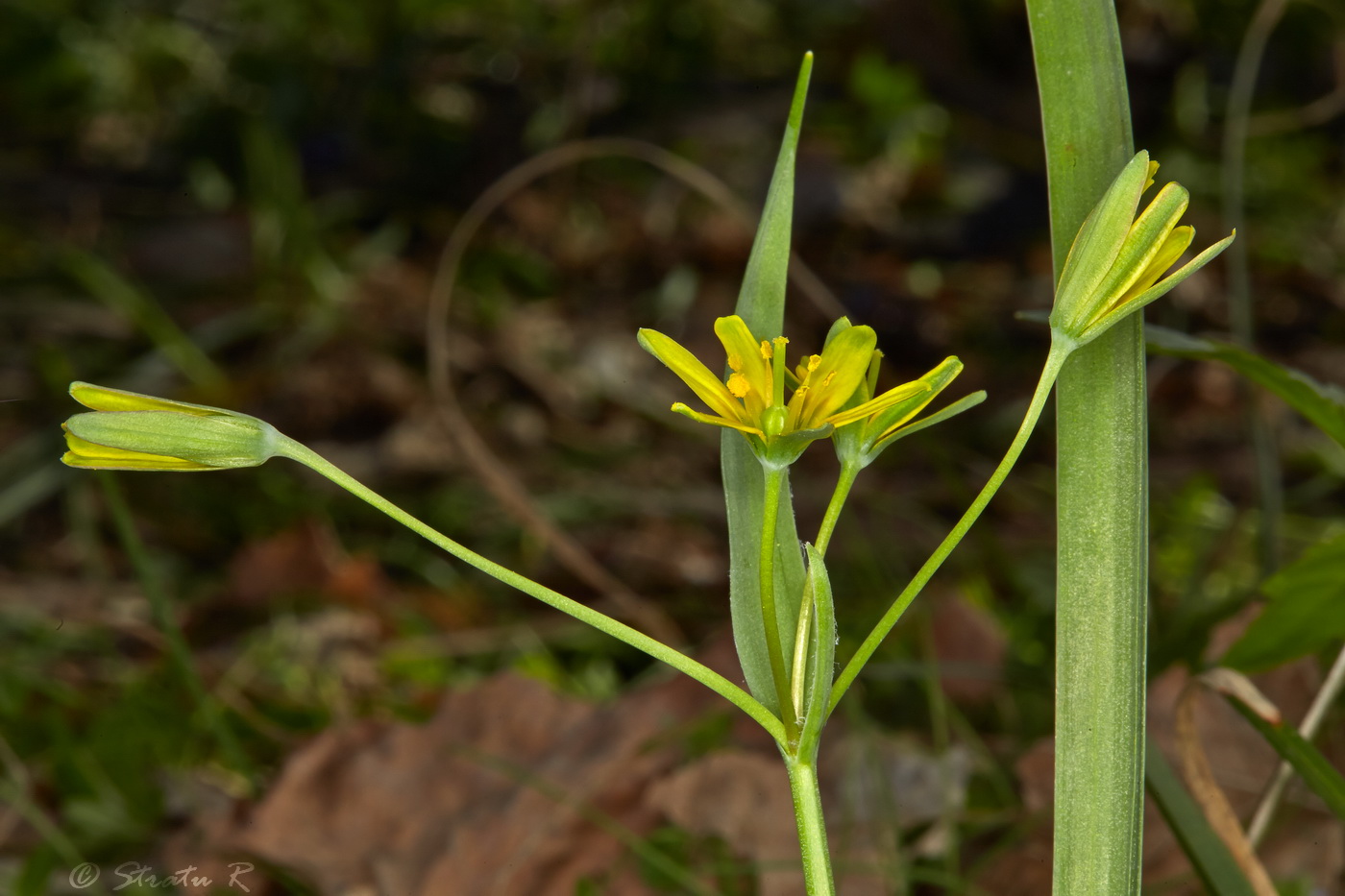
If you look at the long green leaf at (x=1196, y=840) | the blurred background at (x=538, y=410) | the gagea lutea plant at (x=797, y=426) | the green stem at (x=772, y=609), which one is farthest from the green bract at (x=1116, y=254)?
the blurred background at (x=538, y=410)

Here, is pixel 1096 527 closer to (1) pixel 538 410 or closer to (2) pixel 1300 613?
(2) pixel 1300 613

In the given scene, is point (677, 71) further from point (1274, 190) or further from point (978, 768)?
point (978, 768)

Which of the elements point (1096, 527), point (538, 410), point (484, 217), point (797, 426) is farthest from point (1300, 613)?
point (538, 410)

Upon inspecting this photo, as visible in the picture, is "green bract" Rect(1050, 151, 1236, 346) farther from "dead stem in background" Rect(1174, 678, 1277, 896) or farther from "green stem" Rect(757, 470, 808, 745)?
"dead stem in background" Rect(1174, 678, 1277, 896)

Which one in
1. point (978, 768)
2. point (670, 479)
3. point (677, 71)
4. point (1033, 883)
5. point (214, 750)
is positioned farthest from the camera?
point (677, 71)

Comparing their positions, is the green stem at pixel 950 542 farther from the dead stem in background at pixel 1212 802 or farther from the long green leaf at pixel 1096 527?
the dead stem in background at pixel 1212 802

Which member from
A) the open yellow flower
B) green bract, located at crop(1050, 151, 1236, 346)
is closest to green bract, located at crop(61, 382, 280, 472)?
the open yellow flower

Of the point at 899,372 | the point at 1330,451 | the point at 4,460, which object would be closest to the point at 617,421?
the point at 899,372
